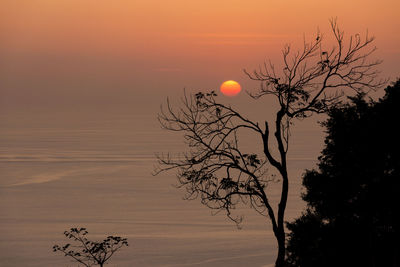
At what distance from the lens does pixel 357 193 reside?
2750 centimetres

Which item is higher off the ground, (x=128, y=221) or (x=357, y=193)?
(x=128, y=221)

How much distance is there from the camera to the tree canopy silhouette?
84.7 ft

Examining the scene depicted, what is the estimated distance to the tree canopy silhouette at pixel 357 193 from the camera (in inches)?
1016

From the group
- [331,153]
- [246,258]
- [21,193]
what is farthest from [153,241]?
[331,153]

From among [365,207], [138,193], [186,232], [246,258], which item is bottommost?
[365,207]

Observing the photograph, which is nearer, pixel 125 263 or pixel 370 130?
pixel 370 130

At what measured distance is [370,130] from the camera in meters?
27.8

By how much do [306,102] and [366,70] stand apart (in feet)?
5.87

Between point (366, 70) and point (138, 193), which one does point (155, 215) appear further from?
point (366, 70)

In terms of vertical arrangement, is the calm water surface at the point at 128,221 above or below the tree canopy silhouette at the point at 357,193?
above

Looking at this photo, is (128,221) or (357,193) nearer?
(357,193)

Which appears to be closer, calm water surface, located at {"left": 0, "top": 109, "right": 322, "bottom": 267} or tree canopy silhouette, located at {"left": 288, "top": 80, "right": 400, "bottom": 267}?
tree canopy silhouette, located at {"left": 288, "top": 80, "right": 400, "bottom": 267}

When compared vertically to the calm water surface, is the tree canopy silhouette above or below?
below

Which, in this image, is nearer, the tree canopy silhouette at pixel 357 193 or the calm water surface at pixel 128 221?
the tree canopy silhouette at pixel 357 193
